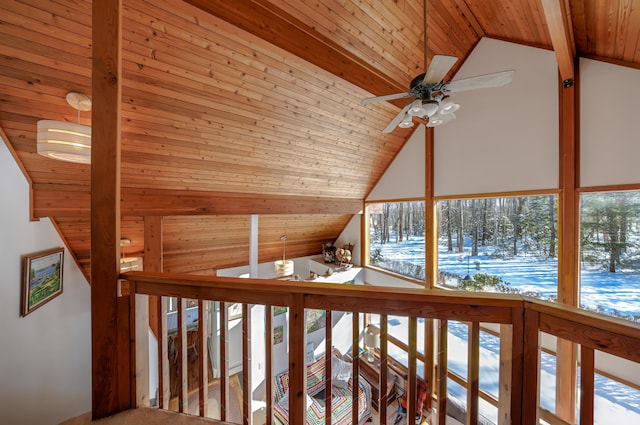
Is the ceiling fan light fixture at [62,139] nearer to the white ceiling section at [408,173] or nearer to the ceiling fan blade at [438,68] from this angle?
the ceiling fan blade at [438,68]

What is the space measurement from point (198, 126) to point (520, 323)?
327 centimetres

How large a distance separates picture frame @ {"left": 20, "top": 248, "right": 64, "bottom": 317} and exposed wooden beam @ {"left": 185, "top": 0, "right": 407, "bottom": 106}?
2.74 meters

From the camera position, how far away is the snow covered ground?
8.26 ft

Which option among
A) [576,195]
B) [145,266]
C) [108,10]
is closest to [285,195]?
[145,266]

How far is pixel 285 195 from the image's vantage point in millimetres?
4617

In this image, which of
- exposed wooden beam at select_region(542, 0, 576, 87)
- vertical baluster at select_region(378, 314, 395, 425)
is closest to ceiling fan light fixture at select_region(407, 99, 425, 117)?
exposed wooden beam at select_region(542, 0, 576, 87)

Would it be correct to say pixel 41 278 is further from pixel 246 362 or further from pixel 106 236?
pixel 246 362

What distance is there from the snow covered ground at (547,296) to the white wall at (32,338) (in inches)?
171

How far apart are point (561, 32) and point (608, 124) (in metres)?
1.27

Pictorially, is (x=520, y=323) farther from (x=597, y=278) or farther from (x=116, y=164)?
(x=597, y=278)

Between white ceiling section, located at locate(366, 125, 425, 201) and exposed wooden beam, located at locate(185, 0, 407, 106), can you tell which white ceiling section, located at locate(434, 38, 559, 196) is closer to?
white ceiling section, located at locate(366, 125, 425, 201)

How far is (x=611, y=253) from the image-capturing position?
8.59ft

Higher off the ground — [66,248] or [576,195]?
[576,195]

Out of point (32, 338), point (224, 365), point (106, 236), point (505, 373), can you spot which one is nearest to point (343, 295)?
point (505, 373)
